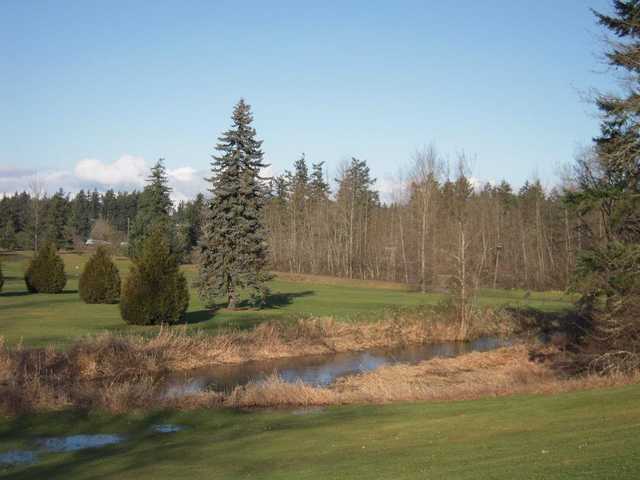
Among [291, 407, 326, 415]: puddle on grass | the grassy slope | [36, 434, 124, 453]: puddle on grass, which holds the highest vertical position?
the grassy slope

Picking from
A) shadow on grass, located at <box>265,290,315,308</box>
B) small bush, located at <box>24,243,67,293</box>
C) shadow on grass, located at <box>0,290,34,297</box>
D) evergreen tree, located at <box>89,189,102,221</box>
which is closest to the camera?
shadow on grass, located at <box>0,290,34,297</box>

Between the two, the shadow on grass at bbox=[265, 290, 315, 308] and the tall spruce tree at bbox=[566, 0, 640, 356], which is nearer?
the tall spruce tree at bbox=[566, 0, 640, 356]

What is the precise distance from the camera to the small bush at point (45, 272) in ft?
157

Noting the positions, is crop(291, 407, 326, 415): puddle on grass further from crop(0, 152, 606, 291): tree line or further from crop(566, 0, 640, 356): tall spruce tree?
crop(0, 152, 606, 291): tree line

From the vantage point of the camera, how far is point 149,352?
1113 inches

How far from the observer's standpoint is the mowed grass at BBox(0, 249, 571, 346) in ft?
104

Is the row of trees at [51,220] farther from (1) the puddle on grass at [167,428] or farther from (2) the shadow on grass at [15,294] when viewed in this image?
(1) the puddle on grass at [167,428]

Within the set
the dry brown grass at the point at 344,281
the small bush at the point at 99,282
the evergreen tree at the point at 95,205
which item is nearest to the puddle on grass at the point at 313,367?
the small bush at the point at 99,282

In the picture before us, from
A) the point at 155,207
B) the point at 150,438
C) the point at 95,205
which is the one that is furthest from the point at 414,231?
the point at 95,205

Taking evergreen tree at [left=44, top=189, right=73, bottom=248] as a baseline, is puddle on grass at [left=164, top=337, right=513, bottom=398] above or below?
below

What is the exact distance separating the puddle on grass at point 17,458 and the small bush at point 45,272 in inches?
1362

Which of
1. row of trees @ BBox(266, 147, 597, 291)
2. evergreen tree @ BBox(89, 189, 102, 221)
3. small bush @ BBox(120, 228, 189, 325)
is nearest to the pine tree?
row of trees @ BBox(266, 147, 597, 291)

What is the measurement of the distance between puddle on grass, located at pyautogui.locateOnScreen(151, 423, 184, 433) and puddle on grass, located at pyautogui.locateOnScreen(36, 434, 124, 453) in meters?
1.08

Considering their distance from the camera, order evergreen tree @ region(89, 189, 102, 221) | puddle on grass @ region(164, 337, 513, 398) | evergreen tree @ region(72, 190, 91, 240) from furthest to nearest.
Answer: evergreen tree @ region(89, 189, 102, 221)
evergreen tree @ region(72, 190, 91, 240)
puddle on grass @ region(164, 337, 513, 398)
